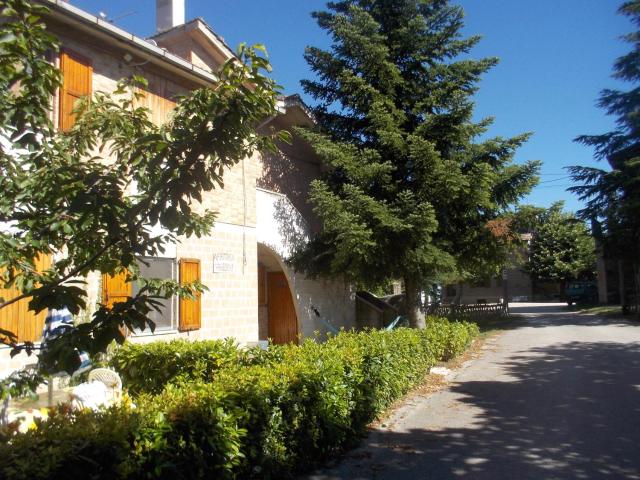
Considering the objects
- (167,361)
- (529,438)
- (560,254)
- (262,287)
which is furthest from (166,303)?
(560,254)

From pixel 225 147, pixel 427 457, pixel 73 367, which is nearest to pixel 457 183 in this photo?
pixel 427 457

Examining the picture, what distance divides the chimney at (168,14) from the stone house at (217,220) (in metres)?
0.03

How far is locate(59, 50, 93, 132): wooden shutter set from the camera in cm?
852

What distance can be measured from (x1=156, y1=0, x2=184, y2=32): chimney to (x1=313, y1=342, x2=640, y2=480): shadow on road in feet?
35.9

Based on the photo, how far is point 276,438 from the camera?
4898 millimetres

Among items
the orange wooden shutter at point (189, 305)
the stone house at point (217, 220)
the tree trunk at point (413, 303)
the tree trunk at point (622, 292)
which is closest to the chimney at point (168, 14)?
the stone house at point (217, 220)

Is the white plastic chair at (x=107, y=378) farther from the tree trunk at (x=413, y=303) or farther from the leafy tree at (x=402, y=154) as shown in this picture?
the tree trunk at (x=413, y=303)

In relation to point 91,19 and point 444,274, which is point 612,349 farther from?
point 91,19

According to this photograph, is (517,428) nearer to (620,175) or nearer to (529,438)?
(529,438)

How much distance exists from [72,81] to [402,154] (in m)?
7.39

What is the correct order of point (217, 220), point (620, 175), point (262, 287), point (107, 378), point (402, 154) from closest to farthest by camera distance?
point (107, 378)
point (217, 220)
point (402, 154)
point (262, 287)
point (620, 175)

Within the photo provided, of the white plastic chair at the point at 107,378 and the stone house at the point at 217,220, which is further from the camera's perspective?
the stone house at the point at 217,220

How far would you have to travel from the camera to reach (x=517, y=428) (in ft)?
21.9

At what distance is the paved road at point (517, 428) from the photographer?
209 inches
